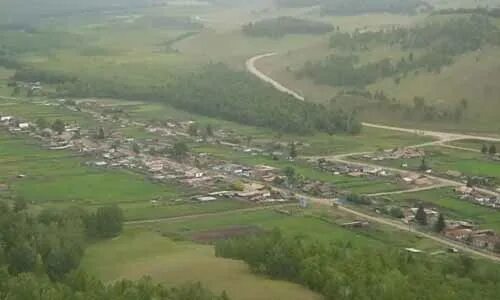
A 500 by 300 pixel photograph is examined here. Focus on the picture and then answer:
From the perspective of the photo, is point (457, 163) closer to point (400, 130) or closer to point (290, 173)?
point (290, 173)

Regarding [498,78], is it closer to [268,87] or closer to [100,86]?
[268,87]

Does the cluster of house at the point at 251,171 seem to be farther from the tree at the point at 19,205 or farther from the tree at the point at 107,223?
the tree at the point at 19,205

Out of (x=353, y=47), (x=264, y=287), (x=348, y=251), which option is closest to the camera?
(x=264, y=287)

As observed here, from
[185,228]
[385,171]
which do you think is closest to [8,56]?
[385,171]

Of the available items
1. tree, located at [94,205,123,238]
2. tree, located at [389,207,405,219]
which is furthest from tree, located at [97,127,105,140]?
tree, located at [389,207,405,219]

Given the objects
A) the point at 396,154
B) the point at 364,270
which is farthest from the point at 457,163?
the point at 364,270

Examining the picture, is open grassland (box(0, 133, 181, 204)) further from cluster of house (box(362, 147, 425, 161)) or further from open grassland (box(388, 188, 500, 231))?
cluster of house (box(362, 147, 425, 161))

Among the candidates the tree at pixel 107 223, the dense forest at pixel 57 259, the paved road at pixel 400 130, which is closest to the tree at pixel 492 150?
the paved road at pixel 400 130
